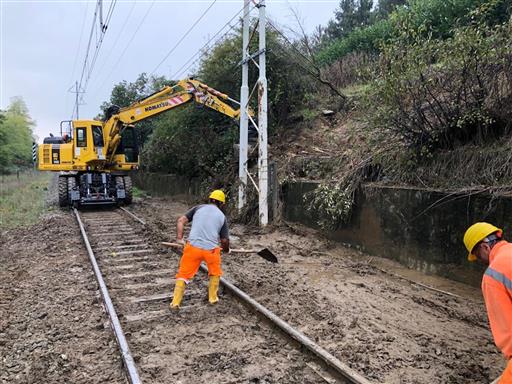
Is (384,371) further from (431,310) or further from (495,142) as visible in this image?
(495,142)

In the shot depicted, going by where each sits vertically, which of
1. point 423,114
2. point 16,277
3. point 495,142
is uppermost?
point 423,114

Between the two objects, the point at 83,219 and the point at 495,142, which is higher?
the point at 495,142

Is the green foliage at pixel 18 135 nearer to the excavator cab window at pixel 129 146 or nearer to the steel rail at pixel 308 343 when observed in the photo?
the excavator cab window at pixel 129 146

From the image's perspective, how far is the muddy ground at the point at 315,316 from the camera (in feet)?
13.9

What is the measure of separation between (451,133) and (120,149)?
14.6 m

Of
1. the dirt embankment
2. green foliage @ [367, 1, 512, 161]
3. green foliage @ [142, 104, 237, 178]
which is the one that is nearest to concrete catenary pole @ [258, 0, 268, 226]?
the dirt embankment

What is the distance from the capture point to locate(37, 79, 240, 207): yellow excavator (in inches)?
658

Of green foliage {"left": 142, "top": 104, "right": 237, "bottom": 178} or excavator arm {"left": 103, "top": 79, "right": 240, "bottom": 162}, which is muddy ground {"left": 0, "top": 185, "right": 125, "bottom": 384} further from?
green foliage {"left": 142, "top": 104, "right": 237, "bottom": 178}

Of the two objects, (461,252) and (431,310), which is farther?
(461,252)

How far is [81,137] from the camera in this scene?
17.5m

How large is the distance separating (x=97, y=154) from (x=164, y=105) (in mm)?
3744

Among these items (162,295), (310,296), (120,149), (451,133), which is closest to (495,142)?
(451,133)

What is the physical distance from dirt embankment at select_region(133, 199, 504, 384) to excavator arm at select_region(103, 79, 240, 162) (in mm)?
7339

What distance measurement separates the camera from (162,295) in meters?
6.41
